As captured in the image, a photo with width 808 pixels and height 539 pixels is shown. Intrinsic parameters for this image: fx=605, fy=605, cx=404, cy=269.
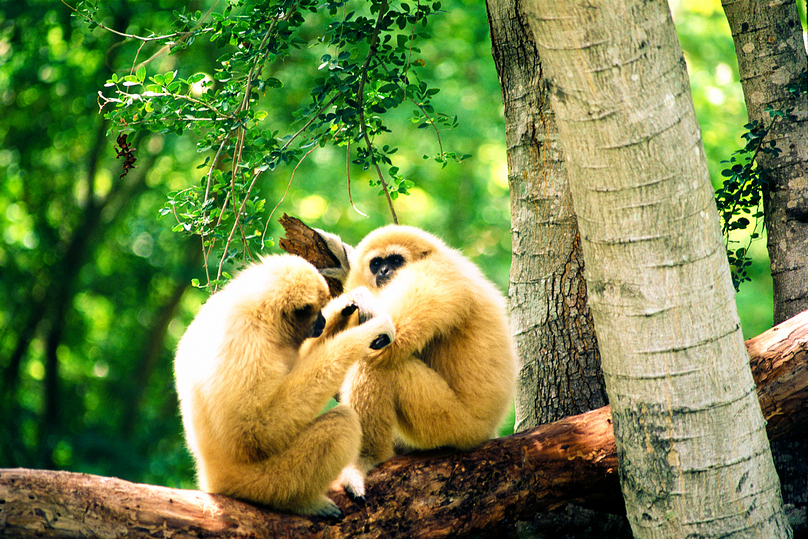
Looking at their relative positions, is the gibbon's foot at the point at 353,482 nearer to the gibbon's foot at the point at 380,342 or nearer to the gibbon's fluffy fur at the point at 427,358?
the gibbon's fluffy fur at the point at 427,358

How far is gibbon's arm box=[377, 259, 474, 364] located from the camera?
11.4 feet

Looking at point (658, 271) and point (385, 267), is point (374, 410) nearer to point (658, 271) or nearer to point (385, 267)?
point (385, 267)

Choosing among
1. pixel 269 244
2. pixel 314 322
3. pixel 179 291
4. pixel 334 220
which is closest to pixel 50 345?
pixel 179 291

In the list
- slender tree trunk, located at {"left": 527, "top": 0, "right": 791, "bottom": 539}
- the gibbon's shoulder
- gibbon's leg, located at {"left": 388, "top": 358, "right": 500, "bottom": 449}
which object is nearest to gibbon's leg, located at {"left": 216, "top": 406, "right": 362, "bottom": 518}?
gibbon's leg, located at {"left": 388, "top": 358, "right": 500, "bottom": 449}

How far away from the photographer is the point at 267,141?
4020mm

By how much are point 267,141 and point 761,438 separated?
3.22 metres

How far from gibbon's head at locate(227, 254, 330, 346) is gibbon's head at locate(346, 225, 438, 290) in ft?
2.53

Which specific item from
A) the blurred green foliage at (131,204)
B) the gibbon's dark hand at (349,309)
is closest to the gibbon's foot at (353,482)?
the gibbon's dark hand at (349,309)

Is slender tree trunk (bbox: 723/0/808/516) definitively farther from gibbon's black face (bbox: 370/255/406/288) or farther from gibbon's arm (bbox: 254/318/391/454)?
gibbon's arm (bbox: 254/318/391/454)

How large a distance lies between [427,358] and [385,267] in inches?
27.6

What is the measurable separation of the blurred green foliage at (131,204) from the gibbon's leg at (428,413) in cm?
623

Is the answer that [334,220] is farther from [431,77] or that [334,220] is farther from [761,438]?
[761,438]

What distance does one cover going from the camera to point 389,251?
4.20m

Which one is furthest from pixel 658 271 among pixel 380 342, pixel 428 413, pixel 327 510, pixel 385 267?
pixel 385 267
